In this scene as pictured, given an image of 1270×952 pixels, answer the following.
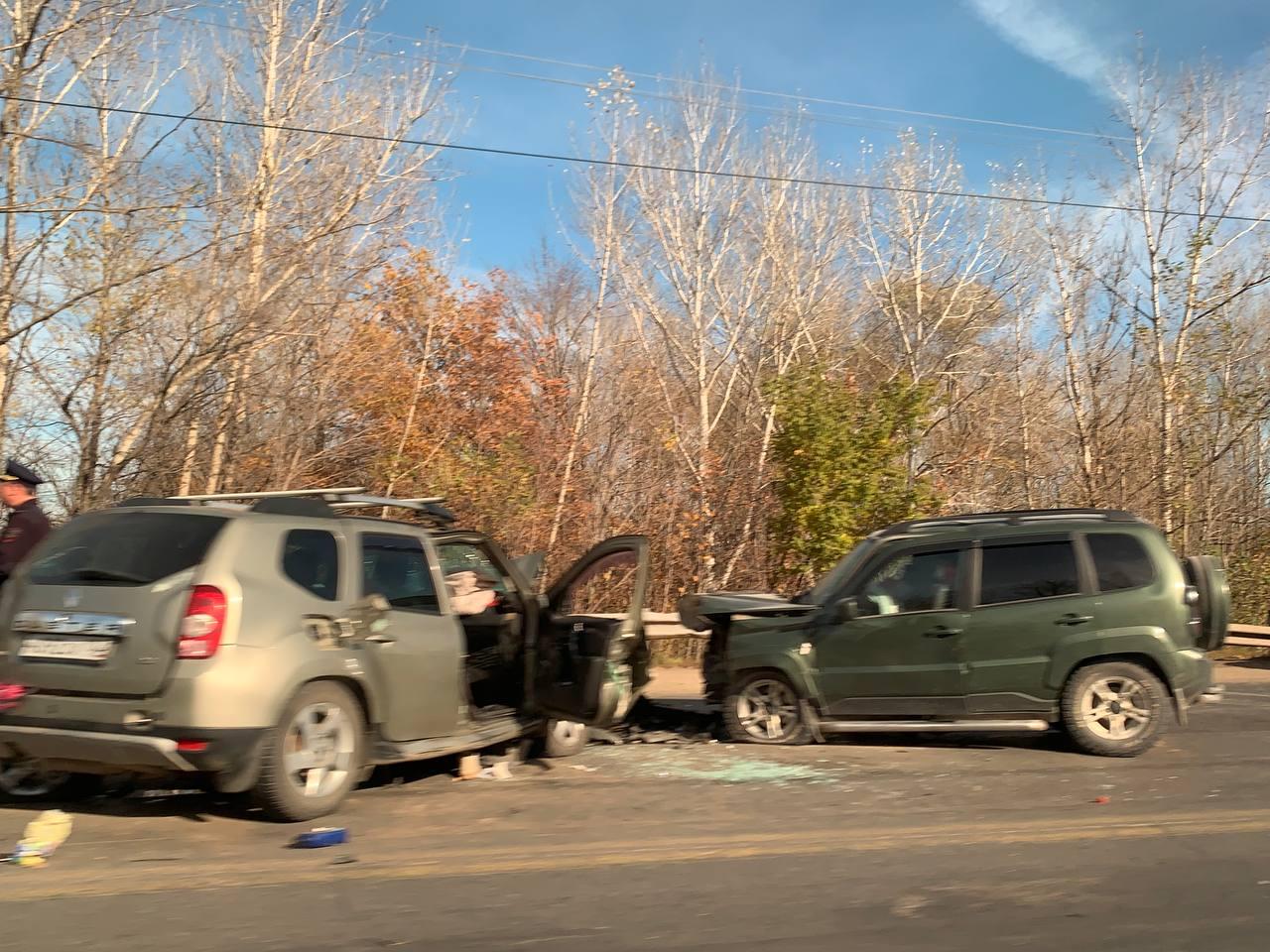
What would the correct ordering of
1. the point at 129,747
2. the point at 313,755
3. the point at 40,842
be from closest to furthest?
1. the point at 40,842
2. the point at 129,747
3. the point at 313,755

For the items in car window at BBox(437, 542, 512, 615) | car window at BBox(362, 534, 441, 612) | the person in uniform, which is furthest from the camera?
car window at BBox(437, 542, 512, 615)

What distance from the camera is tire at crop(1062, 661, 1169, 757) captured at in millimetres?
7723

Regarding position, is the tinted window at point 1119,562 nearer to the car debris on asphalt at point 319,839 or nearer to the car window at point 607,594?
the car window at point 607,594

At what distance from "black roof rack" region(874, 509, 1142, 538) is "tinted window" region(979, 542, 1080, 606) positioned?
283 millimetres

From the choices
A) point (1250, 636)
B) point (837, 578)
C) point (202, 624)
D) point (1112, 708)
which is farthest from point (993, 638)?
point (1250, 636)

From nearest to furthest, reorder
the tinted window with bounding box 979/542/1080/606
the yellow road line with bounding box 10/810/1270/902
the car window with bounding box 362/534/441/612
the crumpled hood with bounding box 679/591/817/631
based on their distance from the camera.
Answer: the yellow road line with bounding box 10/810/1270/902 → the car window with bounding box 362/534/441/612 → the tinted window with bounding box 979/542/1080/606 → the crumpled hood with bounding box 679/591/817/631

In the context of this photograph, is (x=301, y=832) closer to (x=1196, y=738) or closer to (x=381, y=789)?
(x=381, y=789)

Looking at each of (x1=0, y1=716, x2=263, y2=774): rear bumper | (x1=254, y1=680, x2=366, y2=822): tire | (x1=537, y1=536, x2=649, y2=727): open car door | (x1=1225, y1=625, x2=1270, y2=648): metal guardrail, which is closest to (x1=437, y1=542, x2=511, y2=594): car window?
(x1=537, y1=536, x2=649, y2=727): open car door

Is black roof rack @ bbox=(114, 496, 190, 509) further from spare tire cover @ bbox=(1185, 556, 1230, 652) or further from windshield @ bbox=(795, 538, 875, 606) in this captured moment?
spare tire cover @ bbox=(1185, 556, 1230, 652)

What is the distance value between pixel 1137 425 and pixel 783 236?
8973 millimetres

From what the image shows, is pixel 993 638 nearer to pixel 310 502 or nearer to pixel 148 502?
pixel 310 502

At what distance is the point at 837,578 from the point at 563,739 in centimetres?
258

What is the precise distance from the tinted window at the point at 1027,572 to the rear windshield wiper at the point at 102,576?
5830 millimetres

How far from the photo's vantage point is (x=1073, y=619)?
7.80 metres
